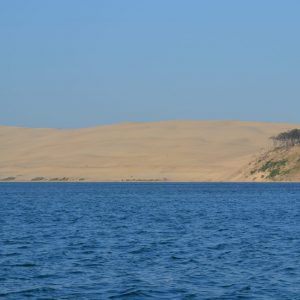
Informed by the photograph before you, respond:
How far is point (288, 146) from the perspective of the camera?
144625 millimetres

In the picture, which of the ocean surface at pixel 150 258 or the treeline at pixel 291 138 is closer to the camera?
the ocean surface at pixel 150 258

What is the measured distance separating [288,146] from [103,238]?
10764 cm

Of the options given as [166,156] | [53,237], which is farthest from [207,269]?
[166,156]

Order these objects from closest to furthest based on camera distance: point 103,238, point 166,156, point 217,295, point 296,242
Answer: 1. point 217,295
2. point 296,242
3. point 103,238
4. point 166,156

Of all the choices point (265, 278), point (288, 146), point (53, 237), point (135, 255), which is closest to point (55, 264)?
point (135, 255)

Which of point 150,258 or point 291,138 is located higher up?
point 291,138

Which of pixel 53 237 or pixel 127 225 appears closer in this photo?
pixel 53 237

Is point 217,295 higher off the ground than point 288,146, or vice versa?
point 288,146

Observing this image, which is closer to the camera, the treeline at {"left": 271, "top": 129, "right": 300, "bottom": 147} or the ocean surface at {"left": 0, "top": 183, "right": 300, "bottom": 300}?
the ocean surface at {"left": 0, "top": 183, "right": 300, "bottom": 300}

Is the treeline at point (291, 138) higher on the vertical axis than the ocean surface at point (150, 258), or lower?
higher

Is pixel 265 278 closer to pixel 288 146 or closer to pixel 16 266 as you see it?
pixel 16 266

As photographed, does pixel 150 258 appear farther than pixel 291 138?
No

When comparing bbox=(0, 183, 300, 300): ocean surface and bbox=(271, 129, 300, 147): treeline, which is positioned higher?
bbox=(271, 129, 300, 147): treeline

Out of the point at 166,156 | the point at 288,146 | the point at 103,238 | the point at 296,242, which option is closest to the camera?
the point at 296,242
